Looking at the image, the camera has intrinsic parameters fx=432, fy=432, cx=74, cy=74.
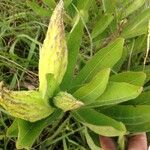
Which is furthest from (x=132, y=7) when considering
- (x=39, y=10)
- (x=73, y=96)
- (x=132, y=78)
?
(x=73, y=96)

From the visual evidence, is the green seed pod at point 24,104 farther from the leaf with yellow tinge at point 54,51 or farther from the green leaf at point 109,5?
the green leaf at point 109,5

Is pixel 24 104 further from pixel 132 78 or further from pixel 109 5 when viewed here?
pixel 109 5

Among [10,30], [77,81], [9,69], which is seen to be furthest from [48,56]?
[10,30]

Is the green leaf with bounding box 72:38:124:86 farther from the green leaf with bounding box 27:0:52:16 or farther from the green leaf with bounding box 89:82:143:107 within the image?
the green leaf with bounding box 27:0:52:16

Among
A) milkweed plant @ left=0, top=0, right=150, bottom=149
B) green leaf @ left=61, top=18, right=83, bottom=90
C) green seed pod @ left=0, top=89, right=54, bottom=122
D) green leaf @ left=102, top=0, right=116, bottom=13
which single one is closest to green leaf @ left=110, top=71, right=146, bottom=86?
milkweed plant @ left=0, top=0, right=150, bottom=149

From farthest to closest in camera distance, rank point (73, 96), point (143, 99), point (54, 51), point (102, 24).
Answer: point (102, 24)
point (143, 99)
point (73, 96)
point (54, 51)

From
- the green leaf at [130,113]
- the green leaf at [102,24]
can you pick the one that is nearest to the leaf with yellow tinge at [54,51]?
the green leaf at [130,113]

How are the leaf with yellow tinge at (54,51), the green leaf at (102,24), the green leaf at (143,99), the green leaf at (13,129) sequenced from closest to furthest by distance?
the leaf with yellow tinge at (54,51), the green leaf at (13,129), the green leaf at (143,99), the green leaf at (102,24)
